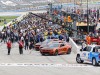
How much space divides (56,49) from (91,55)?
8070 mm

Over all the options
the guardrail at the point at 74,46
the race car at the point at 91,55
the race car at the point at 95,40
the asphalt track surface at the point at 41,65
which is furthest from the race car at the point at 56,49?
the race car at the point at 91,55

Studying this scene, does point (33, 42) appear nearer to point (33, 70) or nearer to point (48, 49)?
point (48, 49)

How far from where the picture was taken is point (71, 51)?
4500 cm

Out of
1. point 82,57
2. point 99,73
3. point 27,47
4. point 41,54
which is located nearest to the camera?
point 99,73

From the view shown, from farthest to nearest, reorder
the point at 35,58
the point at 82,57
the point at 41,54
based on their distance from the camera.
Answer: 1. the point at 41,54
2. the point at 35,58
3. the point at 82,57

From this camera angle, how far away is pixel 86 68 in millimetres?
31969

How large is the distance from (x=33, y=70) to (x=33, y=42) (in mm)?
16293

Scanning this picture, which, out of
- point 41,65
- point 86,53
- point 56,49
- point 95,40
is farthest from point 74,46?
point 41,65

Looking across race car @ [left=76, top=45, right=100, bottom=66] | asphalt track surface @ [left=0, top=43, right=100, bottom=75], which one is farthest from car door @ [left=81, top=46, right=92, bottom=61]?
asphalt track surface @ [left=0, top=43, right=100, bottom=75]

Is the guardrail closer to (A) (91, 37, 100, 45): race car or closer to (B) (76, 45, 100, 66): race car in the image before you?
(A) (91, 37, 100, 45): race car

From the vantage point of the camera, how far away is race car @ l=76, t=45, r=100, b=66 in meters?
33.1

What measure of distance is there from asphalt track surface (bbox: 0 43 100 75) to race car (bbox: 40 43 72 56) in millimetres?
484

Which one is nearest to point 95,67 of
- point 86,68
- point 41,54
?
point 86,68

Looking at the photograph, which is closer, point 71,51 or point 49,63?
point 49,63
